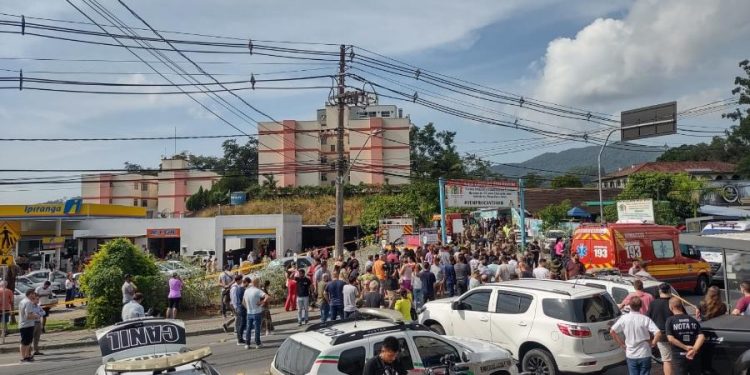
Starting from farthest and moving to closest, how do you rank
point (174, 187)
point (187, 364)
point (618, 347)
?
point (174, 187) → point (618, 347) → point (187, 364)

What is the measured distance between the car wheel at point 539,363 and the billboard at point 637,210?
22453 millimetres

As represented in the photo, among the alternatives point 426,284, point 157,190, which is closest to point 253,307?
point 426,284

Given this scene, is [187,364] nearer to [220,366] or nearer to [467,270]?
[220,366]

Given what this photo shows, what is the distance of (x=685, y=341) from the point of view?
8234mm

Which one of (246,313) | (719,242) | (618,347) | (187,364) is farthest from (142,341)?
(719,242)

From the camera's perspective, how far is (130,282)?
16.6 meters

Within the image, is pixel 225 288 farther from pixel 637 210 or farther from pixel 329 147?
pixel 329 147

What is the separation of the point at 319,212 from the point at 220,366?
1964 inches

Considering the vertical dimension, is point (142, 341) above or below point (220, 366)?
above

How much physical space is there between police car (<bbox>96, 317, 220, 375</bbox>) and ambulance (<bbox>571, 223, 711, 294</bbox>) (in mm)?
14506

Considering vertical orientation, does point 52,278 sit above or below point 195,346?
above

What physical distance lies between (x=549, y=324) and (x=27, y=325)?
11178mm

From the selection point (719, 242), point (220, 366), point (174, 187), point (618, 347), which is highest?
point (174, 187)

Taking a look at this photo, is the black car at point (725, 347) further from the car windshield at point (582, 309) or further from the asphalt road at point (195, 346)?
the asphalt road at point (195, 346)
